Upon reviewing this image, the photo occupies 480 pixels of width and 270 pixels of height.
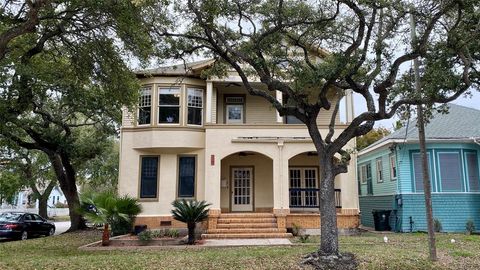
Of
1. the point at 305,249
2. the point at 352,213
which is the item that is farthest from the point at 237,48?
the point at 352,213

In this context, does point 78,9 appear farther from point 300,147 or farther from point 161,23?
point 300,147

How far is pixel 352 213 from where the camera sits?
58.7 feet

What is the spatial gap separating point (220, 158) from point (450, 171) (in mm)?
10758

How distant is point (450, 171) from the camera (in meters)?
19.6

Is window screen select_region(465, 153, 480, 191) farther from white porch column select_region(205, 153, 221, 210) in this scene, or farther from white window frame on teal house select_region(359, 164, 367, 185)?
white porch column select_region(205, 153, 221, 210)

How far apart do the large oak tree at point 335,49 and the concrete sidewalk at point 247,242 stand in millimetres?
4136

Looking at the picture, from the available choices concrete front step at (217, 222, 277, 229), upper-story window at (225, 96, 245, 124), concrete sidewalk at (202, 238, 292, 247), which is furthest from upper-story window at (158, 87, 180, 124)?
concrete sidewalk at (202, 238, 292, 247)

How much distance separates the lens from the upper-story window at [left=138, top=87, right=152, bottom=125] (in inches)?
768

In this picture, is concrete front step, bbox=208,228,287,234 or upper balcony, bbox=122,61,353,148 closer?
concrete front step, bbox=208,228,287,234

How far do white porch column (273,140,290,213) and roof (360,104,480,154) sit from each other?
5.57 meters

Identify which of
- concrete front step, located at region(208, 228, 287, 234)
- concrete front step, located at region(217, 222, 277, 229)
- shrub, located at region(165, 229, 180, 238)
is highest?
concrete front step, located at region(217, 222, 277, 229)

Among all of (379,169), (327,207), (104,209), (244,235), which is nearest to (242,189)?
(244,235)

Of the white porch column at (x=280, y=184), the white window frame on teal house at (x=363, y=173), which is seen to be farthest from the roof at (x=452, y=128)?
the white porch column at (x=280, y=184)

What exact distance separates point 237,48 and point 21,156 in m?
24.7
